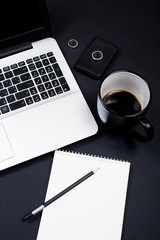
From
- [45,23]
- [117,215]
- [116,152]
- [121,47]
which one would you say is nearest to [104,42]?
[121,47]

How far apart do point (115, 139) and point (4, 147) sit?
0.24 meters

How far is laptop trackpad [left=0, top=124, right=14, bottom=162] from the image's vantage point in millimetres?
559

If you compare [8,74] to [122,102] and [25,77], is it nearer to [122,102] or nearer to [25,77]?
[25,77]

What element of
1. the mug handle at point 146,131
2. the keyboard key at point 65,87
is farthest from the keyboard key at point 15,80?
the mug handle at point 146,131

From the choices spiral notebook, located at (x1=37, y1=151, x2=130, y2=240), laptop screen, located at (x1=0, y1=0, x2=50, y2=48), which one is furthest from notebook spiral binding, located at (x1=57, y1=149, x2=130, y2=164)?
laptop screen, located at (x1=0, y1=0, x2=50, y2=48)

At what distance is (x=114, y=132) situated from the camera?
60 centimetres

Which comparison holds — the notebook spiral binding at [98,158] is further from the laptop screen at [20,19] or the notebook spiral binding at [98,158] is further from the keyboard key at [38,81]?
the laptop screen at [20,19]

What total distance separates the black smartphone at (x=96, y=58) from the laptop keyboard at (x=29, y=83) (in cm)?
6

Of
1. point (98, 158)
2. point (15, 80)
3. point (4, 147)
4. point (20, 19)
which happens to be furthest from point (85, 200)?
point (20, 19)

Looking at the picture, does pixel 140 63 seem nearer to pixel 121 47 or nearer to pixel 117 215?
pixel 121 47

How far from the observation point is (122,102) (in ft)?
1.84

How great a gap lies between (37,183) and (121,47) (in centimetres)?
39

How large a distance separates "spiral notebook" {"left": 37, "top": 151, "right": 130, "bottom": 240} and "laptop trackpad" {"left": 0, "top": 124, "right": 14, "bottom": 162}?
95mm

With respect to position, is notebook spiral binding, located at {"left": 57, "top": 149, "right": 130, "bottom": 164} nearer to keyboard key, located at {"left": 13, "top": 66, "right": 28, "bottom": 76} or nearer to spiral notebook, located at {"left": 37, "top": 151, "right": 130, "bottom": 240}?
spiral notebook, located at {"left": 37, "top": 151, "right": 130, "bottom": 240}
